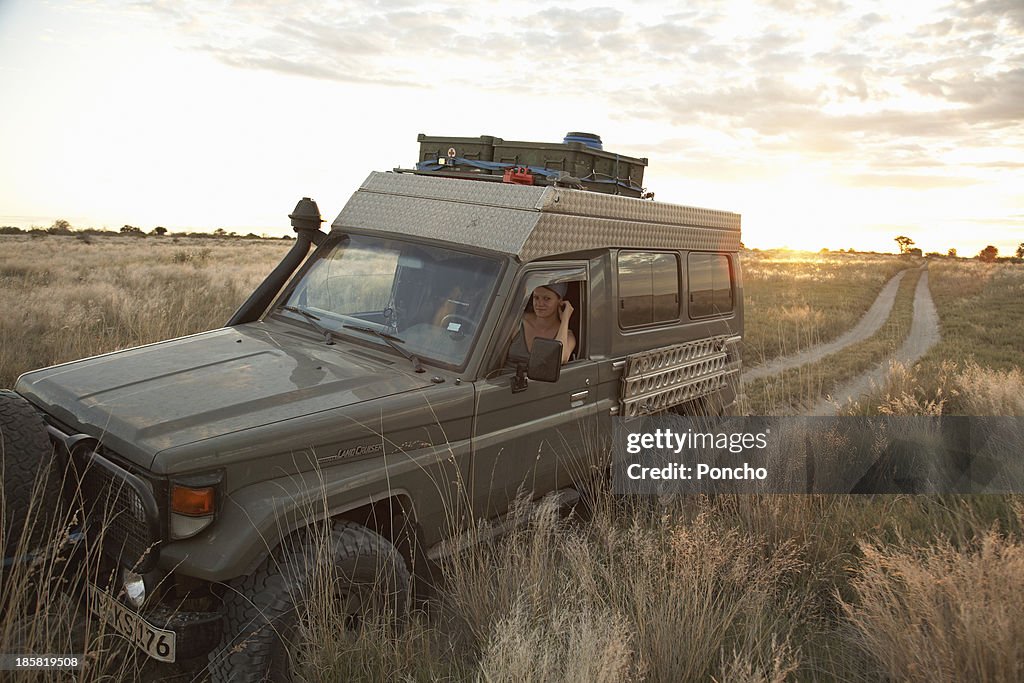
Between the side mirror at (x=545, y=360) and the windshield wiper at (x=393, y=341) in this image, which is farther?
the windshield wiper at (x=393, y=341)

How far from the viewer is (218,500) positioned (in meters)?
3.03

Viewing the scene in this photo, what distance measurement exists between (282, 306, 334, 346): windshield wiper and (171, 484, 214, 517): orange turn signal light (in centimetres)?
156

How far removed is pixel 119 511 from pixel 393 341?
1.67 meters

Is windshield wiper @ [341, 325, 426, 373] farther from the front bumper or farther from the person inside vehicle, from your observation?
the front bumper

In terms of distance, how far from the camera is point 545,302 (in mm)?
4910

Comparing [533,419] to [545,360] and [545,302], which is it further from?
[545,302]

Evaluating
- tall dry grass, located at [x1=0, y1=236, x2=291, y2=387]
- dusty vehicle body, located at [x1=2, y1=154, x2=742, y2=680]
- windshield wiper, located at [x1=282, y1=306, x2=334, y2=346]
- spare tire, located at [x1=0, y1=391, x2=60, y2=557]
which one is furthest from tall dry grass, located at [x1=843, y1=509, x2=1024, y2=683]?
tall dry grass, located at [x1=0, y1=236, x2=291, y2=387]

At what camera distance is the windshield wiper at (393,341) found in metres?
4.01

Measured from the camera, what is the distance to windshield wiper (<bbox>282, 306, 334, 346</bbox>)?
4430 mm

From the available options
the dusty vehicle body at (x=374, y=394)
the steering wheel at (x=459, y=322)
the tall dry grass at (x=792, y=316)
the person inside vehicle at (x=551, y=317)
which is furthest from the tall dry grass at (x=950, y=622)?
the tall dry grass at (x=792, y=316)

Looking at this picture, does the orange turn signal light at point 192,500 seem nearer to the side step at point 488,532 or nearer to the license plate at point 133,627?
the license plate at point 133,627

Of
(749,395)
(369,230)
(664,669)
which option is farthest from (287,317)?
(749,395)

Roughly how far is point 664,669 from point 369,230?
3.29 meters

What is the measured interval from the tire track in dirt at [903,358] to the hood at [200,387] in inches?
182
